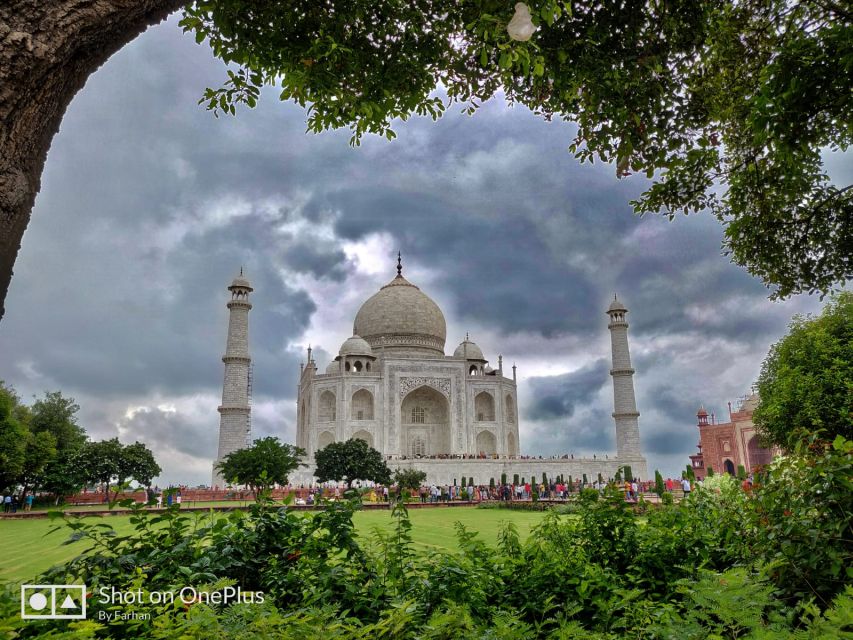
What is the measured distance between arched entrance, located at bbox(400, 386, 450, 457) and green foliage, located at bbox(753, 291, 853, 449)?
71.5 feet

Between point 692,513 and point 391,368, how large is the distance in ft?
120

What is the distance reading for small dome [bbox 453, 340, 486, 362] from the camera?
1815 inches

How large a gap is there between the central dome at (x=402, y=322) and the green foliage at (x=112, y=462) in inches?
704

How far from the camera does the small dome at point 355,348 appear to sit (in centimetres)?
4294

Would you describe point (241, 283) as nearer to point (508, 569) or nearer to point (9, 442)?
point (9, 442)

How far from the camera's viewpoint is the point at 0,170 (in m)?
2.56

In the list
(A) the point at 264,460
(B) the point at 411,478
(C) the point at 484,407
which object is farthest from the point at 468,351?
(A) the point at 264,460

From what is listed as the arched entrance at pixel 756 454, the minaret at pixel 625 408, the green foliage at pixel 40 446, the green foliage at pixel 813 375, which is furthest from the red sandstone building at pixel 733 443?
the green foliage at pixel 40 446

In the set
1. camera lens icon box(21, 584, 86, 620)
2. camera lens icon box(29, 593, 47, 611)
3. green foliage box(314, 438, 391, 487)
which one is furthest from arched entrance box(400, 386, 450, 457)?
camera lens icon box(29, 593, 47, 611)

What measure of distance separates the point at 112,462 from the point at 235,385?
8.15 metres

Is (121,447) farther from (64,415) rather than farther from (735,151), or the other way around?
(735,151)

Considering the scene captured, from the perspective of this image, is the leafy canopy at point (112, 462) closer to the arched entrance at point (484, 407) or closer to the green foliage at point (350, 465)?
the green foliage at point (350, 465)

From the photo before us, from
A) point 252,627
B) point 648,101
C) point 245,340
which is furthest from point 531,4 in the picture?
point 245,340

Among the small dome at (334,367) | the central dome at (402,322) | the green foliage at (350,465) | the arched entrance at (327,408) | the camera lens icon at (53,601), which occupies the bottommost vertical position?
the camera lens icon at (53,601)
